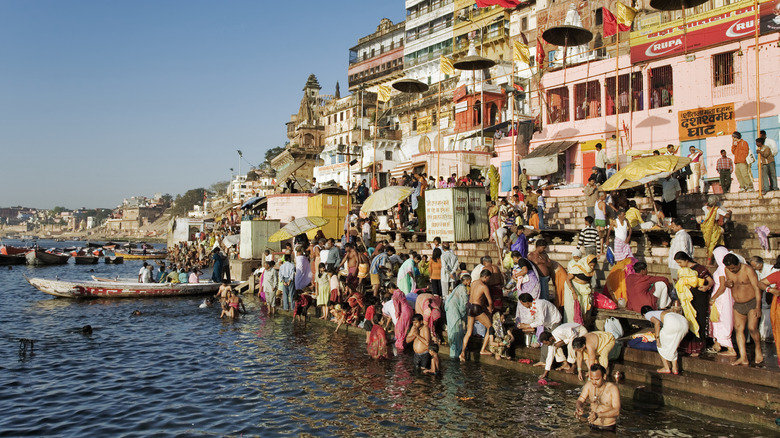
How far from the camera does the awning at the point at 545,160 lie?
23.6m

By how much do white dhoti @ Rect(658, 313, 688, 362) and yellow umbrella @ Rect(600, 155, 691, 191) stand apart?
5459 millimetres

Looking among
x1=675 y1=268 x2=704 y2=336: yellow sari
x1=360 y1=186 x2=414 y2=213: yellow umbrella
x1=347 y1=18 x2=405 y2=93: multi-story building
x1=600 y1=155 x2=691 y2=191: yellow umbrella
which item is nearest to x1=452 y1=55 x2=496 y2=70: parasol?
x1=360 y1=186 x2=414 y2=213: yellow umbrella

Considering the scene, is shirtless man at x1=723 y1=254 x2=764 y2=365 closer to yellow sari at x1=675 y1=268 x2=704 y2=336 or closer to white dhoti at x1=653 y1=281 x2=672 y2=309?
yellow sari at x1=675 y1=268 x2=704 y2=336

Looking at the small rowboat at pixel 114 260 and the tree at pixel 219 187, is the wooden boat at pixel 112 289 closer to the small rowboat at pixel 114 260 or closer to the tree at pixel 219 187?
the small rowboat at pixel 114 260

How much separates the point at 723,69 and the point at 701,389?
53.7ft

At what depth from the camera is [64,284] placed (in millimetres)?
22719

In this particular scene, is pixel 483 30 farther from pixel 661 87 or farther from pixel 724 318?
pixel 724 318

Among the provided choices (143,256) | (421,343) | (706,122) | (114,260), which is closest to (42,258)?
(114,260)

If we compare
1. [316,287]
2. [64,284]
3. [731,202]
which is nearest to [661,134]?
[731,202]

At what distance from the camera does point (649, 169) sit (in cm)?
1272

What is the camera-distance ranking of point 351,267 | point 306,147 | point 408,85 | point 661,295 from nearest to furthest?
1. point 661,295
2. point 351,267
3. point 408,85
4. point 306,147

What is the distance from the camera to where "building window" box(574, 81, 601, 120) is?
23.7 meters

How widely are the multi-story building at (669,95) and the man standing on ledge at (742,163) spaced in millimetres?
4016

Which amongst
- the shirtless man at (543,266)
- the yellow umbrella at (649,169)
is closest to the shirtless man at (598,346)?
the shirtless man at (543,266)
